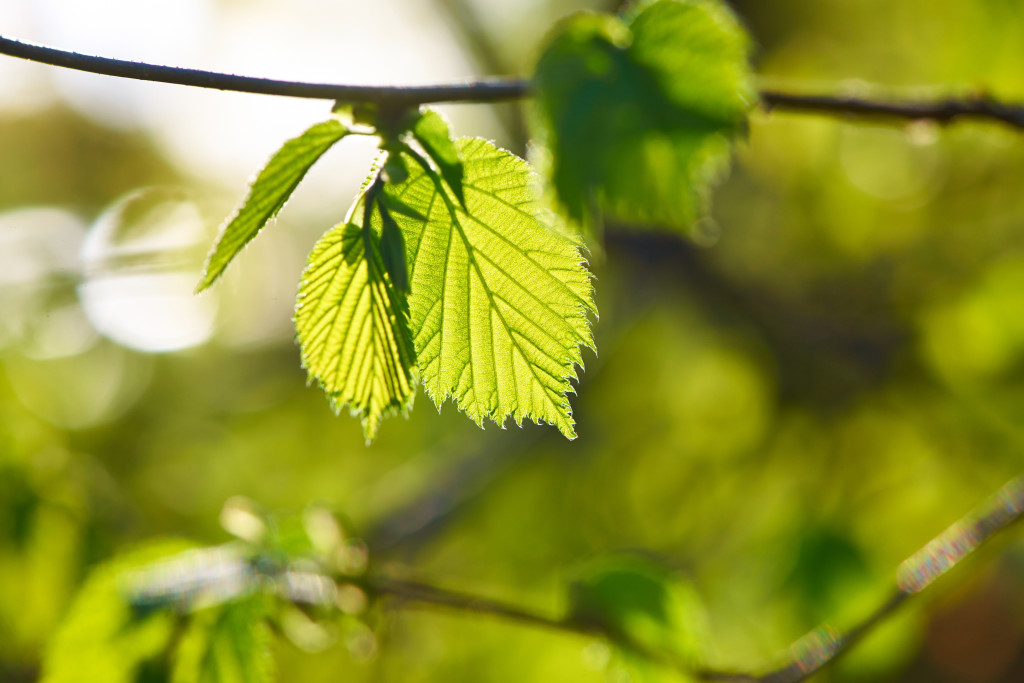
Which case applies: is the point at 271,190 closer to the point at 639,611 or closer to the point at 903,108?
the point at 903,108

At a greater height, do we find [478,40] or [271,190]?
[478,40]

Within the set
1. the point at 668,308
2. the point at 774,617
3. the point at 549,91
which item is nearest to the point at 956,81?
the point at 668,308

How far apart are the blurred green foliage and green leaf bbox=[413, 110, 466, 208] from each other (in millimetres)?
1528

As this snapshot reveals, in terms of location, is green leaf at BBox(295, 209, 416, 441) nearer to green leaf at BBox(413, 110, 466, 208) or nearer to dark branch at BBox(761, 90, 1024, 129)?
green leaf at BBox(413, 110, 466, 208)

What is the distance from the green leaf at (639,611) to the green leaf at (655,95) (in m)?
Answer: 0.72

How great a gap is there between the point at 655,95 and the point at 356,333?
0.41 meters

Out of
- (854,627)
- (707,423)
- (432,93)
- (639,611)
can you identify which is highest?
(707,423)

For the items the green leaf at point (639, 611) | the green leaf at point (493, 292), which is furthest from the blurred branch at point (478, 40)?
the green leaf at point (493, 292)

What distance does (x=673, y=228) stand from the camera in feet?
2.93

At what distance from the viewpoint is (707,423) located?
11.7 ft

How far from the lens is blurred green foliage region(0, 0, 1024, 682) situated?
7.67 feet

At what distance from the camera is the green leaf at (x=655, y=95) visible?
30.8 inches

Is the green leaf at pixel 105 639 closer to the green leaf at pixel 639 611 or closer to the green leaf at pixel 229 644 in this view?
the green leaf at pixel 229 644

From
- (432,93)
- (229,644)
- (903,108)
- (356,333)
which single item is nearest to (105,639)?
(229,644)
